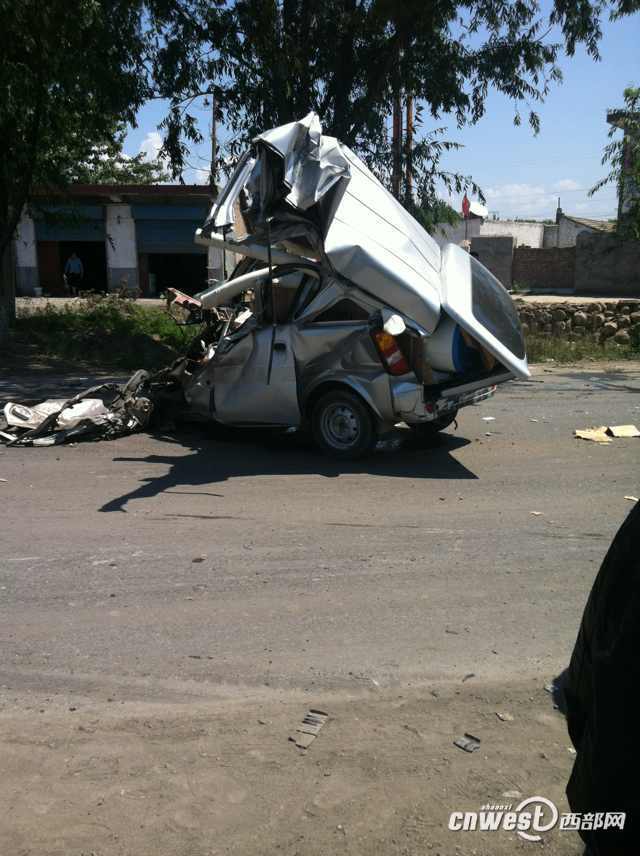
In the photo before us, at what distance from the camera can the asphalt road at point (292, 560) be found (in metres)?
4.37

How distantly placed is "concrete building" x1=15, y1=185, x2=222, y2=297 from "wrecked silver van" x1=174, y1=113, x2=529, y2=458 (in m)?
22.4

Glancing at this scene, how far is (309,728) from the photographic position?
12.3 ft

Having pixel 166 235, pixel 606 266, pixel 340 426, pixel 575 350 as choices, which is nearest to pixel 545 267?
pixel 606 266

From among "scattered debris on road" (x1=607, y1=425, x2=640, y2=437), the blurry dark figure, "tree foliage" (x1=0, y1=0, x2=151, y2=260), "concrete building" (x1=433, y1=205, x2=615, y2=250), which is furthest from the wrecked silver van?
"concrete building" (x1=433, y1=205, x2=615, y2=250)

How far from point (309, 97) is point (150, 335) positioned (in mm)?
5608

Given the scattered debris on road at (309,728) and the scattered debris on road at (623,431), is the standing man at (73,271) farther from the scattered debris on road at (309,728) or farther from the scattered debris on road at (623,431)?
the scattered debris on road at (309,728)

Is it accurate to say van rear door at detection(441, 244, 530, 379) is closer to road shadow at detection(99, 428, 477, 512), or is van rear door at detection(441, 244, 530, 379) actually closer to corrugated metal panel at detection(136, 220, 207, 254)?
road shadow at detection(99, 428, 477, 512)

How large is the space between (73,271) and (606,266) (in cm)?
1980

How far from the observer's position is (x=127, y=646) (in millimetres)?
4508

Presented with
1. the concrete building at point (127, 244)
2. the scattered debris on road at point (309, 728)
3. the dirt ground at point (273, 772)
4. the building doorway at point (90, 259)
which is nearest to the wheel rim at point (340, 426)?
the dirt ground at point (273, 772)

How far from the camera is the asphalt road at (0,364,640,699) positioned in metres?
4.37

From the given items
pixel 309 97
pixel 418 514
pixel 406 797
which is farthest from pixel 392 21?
pixel 406 797

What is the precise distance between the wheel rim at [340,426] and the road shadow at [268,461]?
20 cm

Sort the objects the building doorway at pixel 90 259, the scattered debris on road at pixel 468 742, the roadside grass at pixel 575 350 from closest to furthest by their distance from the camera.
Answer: the scattered debris on road at pixel 468 742, the roadside grass at pixel 575 350, the building doorway at pixel 90 259
